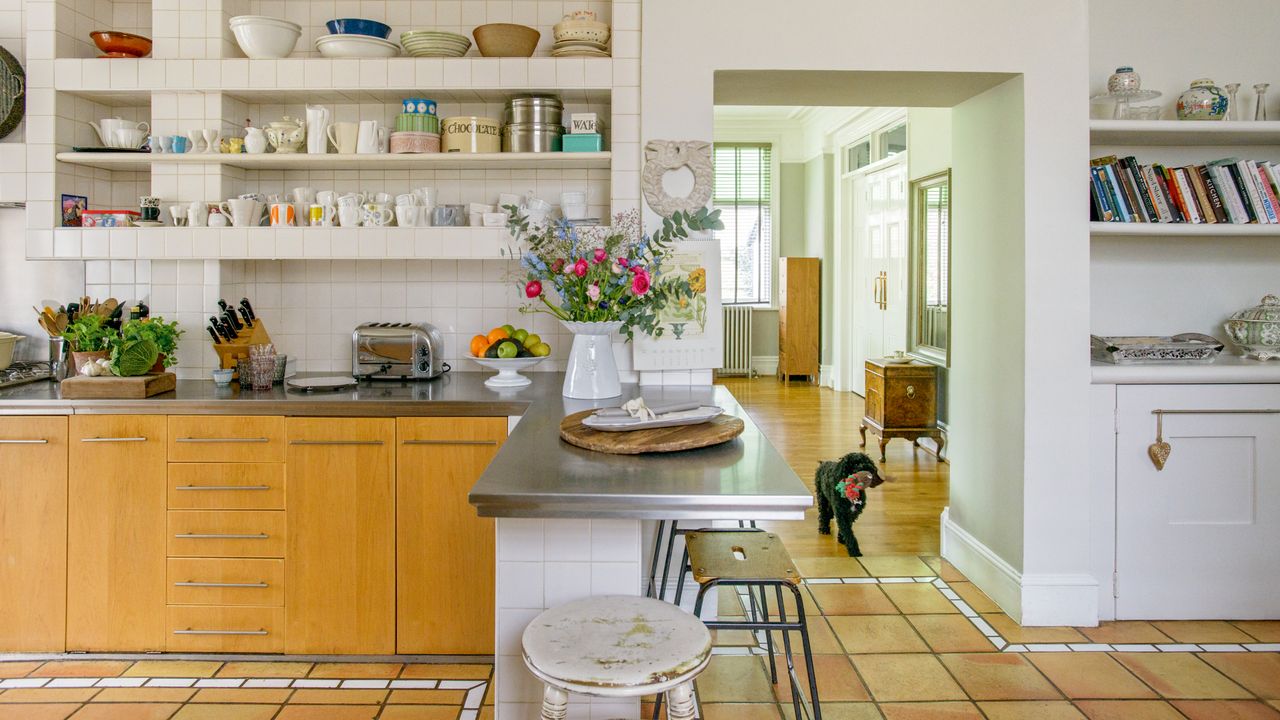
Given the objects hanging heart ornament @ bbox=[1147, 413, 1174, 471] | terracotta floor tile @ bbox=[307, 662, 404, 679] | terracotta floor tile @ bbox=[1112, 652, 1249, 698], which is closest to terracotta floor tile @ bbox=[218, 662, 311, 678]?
terracotta floor tile @ bbox=[307, 662, 404, 679]

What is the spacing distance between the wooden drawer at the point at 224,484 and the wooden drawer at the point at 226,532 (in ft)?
0.10

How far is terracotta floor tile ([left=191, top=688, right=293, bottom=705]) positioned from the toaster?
108 centimetres

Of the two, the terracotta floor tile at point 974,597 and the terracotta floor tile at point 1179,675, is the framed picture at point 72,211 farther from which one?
the terracotta floor tile at point 1179,675

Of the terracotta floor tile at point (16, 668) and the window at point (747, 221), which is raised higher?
the window at point (747, 221)

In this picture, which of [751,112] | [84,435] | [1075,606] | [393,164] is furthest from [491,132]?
[751,112]

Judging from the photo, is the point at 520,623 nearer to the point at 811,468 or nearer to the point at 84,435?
the point at 84,435

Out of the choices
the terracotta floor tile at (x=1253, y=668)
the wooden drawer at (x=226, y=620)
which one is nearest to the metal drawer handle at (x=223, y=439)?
the wooden drawer at (x=226, y=620)

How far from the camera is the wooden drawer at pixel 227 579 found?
2896 millimetres

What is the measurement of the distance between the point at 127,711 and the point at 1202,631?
346cm

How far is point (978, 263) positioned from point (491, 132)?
194cm

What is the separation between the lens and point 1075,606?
10.6 feet

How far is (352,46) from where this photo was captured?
3.22 m

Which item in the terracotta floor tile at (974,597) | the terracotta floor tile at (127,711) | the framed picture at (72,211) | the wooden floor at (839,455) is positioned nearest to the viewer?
the terracotta floor tile at (127,711)

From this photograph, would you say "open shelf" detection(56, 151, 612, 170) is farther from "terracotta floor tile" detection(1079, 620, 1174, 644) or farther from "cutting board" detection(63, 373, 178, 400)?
"terracotta floor tile" detection(1079, 620, 1174, 644)
